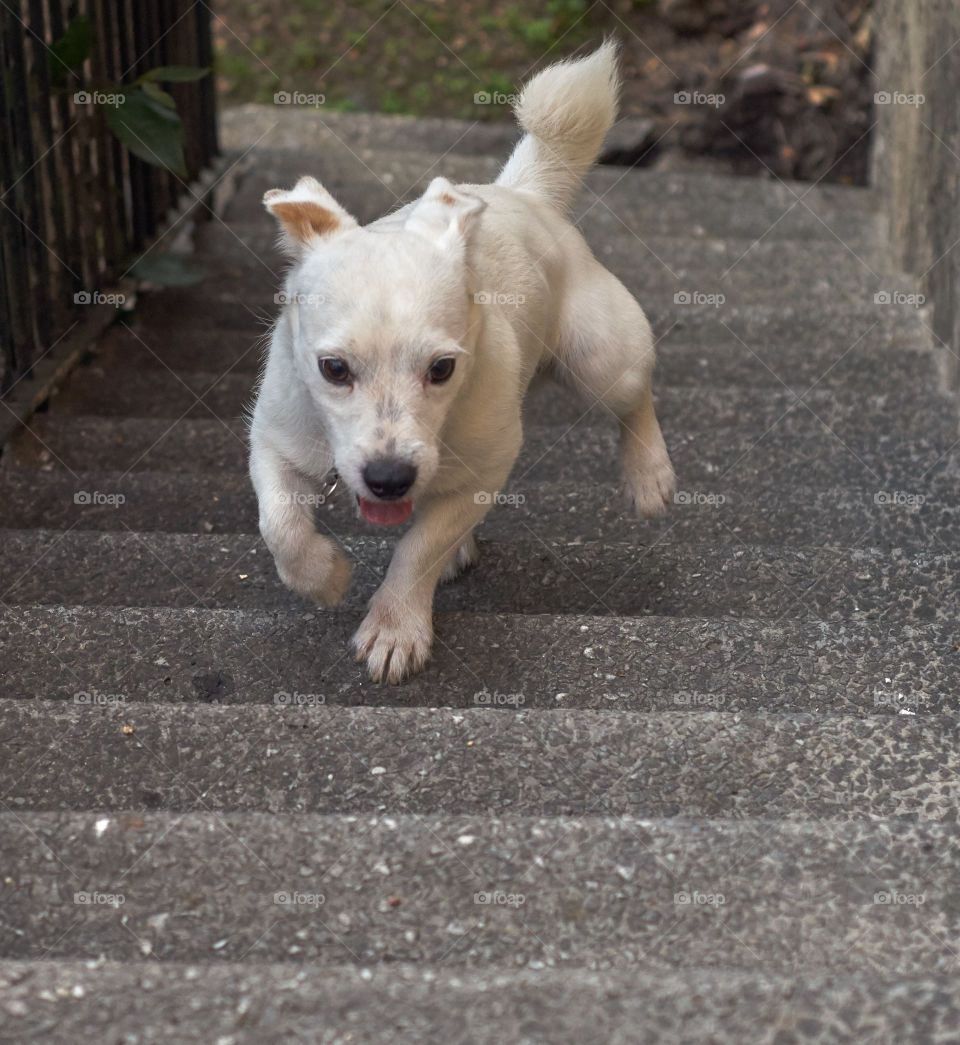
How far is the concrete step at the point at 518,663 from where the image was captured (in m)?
2.73

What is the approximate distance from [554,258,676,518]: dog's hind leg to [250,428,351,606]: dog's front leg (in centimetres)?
94

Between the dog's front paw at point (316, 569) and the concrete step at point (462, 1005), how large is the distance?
4.47ft

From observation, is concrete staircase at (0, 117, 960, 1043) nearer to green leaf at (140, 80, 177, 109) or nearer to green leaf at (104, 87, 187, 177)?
green leaf at (104, 87, 187, 177)

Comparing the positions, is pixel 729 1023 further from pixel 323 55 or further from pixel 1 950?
pixel 323 55

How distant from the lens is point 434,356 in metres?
2.49

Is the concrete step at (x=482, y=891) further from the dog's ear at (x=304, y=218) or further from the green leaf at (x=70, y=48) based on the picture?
the green leaf at (x=70, y=48)

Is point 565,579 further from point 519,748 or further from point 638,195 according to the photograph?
point 638,195

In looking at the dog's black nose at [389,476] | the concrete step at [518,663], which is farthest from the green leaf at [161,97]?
the dog's black nose at [389,476]

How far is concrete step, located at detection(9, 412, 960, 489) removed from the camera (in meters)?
4.21

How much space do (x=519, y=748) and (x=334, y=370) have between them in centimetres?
81

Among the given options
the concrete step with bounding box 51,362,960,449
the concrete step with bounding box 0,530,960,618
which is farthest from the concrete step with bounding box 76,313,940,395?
the concrete step with bounding box 0,530,960,618

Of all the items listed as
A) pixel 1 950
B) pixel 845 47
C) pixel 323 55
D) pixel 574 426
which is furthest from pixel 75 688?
pixel 323 55

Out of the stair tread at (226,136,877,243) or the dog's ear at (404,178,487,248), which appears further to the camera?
the stair tread at (226,136,877,243)

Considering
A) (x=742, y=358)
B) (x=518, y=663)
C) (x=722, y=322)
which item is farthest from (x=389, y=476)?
(x=722, y=322)
